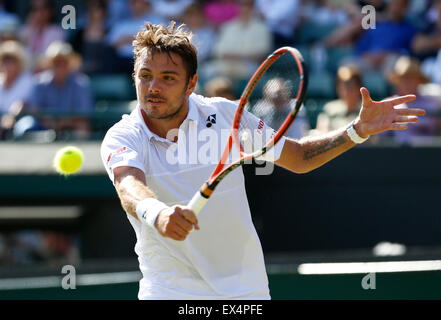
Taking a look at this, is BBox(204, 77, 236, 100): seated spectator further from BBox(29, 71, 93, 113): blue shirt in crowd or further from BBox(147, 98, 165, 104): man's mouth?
BBox(147, 98, 165, 104): man's mouth

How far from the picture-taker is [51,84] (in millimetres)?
7352

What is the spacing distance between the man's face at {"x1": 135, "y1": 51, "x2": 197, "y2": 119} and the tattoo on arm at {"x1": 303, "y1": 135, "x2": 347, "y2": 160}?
622 mm

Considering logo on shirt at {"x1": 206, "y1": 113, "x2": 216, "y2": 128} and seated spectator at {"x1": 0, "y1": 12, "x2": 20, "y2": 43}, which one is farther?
seated spectator at {"x1": 0, "y1": 12, "x2": 20, "y2": 43}

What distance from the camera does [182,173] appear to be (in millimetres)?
3406

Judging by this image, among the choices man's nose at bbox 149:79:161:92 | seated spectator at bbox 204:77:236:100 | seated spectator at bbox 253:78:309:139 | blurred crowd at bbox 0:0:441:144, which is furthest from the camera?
blurred crowd at bbox 0:0:441:144

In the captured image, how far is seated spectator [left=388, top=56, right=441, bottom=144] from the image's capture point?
696 centimetres

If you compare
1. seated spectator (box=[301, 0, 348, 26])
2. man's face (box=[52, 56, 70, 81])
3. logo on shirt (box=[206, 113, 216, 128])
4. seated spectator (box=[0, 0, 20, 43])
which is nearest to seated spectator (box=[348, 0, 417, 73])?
seated spectator (box=[301, 0, 348, 26])

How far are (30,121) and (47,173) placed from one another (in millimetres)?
645

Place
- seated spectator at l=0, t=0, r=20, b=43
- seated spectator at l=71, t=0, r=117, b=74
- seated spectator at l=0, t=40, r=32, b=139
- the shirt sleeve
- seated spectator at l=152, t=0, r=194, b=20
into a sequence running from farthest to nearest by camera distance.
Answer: seated spectator at l=152, t=0, r=194, b=20
seated spectator at l=0, t=0, r=20, b=43
seated spectator at l=71, t=0, r=117, b=74
seated spectator at l=0, t=40, r=32, b=139
the shirt sleeve

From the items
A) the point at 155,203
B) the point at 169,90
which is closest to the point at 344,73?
the point at 169,90

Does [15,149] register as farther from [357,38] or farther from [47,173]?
[357,38]

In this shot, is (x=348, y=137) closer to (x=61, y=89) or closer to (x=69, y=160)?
(x=69, y=160)

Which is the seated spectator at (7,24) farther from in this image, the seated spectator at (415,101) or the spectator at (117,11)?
the seated spectator at (415,101)

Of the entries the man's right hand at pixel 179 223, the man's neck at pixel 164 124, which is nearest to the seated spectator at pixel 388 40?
the man's neck at pixel 164 124
